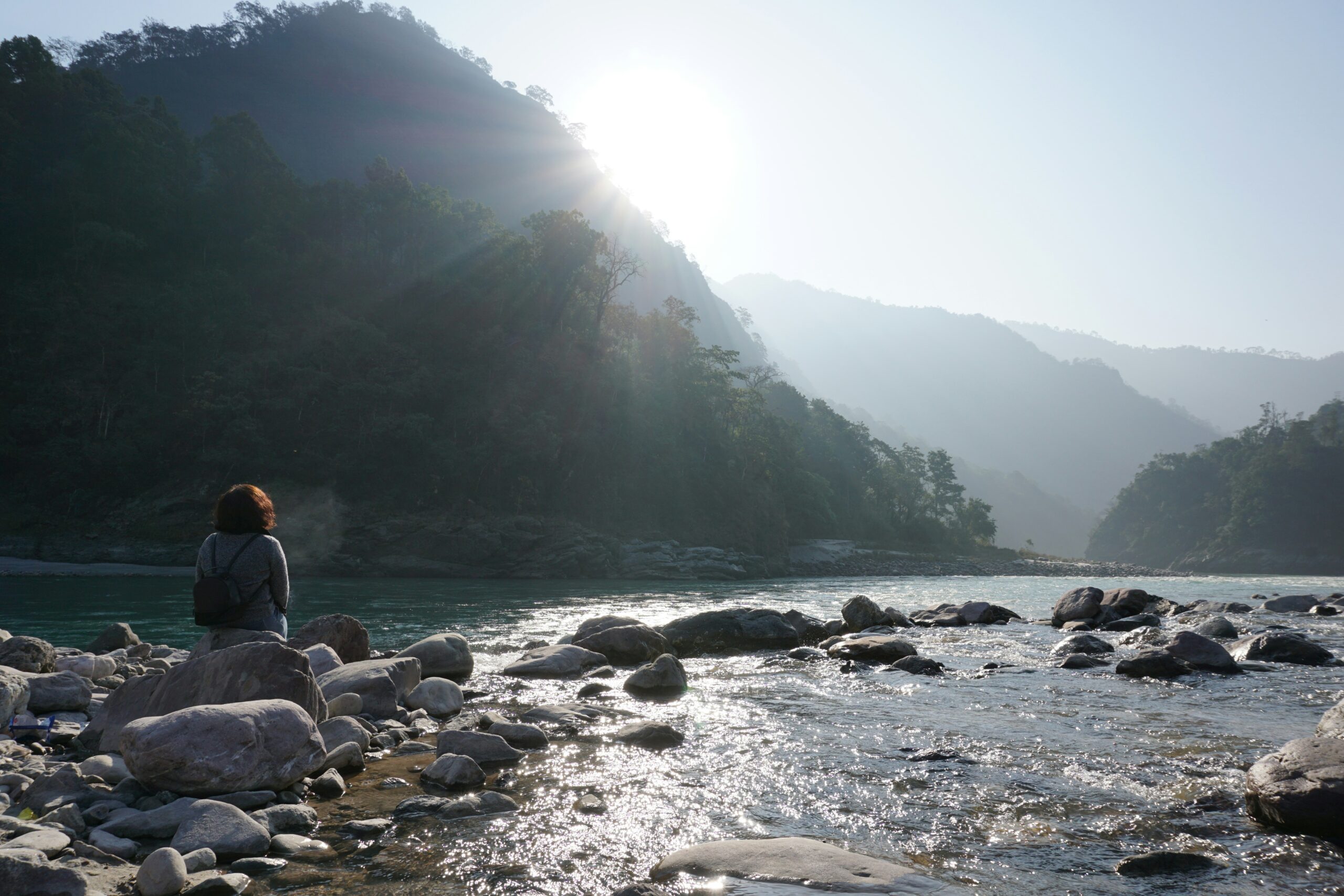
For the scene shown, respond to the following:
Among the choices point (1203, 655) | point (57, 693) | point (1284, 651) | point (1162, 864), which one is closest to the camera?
point (1162, 864)

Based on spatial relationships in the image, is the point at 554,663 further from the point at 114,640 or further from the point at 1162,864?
the point at 1162,864

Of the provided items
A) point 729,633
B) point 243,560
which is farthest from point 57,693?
point 729,633

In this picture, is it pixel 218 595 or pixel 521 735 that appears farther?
pixel 521 735

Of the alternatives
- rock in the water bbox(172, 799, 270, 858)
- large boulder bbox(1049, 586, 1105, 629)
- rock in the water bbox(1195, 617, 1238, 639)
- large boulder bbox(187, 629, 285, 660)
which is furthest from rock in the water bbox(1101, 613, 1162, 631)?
rock in the water bbox(172, 799, 270, 858)

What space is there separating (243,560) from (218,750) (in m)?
1.96

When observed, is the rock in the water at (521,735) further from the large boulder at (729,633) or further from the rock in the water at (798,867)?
the large boulder at (729,633)

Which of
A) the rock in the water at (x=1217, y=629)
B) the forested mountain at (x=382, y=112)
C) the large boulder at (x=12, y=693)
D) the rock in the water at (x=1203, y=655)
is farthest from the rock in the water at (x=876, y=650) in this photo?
the forested mountain at (x=382, y=112)

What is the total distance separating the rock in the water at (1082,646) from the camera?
1226cm

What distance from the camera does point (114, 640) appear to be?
1087 cm

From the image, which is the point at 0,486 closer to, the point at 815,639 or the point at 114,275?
the point at 114,275

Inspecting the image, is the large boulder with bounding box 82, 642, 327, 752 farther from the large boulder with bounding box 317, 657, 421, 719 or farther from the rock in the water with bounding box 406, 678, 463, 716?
the rock in the water with bounding box 406, 678, 463, 716

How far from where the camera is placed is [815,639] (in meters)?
14.6

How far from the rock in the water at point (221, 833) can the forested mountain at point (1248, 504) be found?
120 metres

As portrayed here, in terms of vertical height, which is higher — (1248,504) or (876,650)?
(1248,504)
